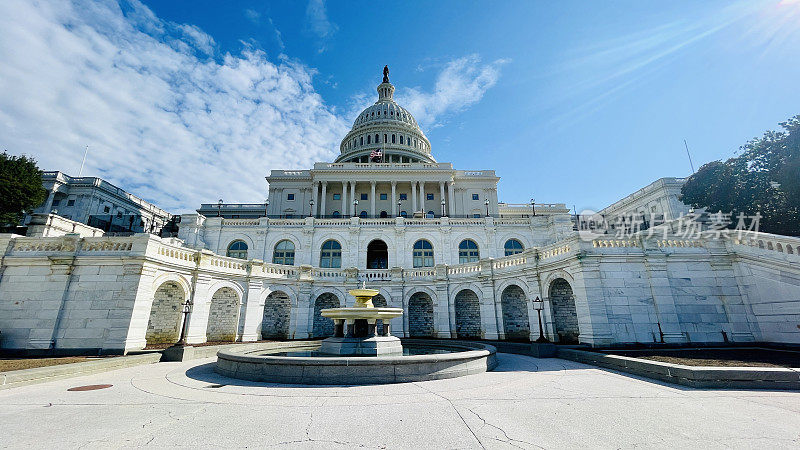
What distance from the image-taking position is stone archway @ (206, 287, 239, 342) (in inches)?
862

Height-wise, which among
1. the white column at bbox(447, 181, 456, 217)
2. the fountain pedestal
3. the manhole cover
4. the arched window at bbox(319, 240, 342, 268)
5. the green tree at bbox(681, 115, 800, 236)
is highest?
the white column at bbox(447, 181, 456, 217)

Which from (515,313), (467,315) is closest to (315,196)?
(467,315)

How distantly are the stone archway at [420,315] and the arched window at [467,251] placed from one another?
1141 centimetres

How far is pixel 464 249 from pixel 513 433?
3264 cm

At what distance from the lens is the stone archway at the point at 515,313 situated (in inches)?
878

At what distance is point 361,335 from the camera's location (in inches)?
590

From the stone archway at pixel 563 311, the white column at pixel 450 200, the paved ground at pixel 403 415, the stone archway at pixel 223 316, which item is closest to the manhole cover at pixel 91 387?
the paved ground at pixel 403 415

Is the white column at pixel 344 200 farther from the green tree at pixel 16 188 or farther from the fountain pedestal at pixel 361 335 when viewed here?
the fountain pedestal at pixel 361 335

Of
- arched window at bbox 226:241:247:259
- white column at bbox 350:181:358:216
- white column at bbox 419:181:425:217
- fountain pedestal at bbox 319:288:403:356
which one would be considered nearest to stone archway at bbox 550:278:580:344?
A: fountain pedestal at bbox 319:288:403:356

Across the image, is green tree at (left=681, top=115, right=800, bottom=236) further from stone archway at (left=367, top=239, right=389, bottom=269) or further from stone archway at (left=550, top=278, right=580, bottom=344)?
stone archway at (left=367, top=239, right=389, bottom=269)

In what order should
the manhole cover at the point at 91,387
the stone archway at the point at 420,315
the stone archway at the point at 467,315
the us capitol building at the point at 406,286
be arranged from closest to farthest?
the manhole cover at the point at 91,387 → the us capitol building at the point at 406,286 → the stone archway at the point at 467,315 → the stone archway at the point at 420,315

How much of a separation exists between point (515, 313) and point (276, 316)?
1834 centimetres

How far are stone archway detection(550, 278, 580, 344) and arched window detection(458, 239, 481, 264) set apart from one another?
56.5ft

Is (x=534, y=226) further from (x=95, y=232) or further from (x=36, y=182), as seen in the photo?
(x=36, y=182)
